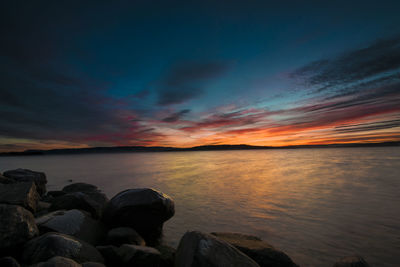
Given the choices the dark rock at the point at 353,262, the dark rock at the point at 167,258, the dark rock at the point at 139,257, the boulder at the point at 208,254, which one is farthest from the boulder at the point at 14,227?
the dark rock at the point at 353,262

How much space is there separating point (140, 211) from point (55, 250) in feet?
8.43

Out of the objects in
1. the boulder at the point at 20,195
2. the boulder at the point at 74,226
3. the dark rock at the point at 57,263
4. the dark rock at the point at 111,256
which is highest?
the boulder at the point at 20,195

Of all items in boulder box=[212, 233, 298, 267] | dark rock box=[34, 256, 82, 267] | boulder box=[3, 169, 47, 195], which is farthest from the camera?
boulder box=[3, 169, 47, 195]

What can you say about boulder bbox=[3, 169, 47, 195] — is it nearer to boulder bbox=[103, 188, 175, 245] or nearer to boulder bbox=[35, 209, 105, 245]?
boulder bbox=[35, 209, 105, 245]

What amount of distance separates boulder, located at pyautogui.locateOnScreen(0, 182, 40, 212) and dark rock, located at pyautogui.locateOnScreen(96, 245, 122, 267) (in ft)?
10.0

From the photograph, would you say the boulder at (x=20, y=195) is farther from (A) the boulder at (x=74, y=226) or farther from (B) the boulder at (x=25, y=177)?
(B) the boulder at (x=25, y=177)

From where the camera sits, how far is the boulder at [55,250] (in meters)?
3.36

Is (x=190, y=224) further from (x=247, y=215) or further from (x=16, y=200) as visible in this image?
(x=16, y=200)

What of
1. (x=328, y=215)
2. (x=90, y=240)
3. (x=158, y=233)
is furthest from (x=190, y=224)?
(x=328, y=215)

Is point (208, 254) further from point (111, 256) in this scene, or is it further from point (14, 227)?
point (14, 227)

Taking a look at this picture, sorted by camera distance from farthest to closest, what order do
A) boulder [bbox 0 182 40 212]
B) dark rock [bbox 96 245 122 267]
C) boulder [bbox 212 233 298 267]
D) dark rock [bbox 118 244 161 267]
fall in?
1. boulder [bbox 0 182 40 212]
2. boulder [bbox 212 233 298 267]
3. dark rock [bbox 96 245 122 267]
4. dark rock [bbox 118 244 161 267]

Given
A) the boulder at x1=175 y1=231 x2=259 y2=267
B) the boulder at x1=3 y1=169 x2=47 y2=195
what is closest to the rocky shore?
the boulder at x1=175 y1=231 x2=259 y2=267

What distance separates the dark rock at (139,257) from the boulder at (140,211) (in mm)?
1895

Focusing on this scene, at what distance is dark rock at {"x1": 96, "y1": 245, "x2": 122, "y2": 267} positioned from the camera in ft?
12.8
